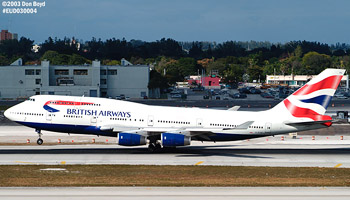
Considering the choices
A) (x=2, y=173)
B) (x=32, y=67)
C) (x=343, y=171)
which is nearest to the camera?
(x=2, y=173)

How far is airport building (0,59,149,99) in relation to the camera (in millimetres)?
140000

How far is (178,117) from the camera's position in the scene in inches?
1854

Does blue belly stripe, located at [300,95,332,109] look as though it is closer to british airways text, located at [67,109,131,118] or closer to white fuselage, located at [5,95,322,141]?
white fuselage, located at [5,95,322,141]

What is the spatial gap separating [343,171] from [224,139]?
12.2 m

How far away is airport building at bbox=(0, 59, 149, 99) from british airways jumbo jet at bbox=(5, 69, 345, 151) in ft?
298

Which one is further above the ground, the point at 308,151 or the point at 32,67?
the point at 32,67

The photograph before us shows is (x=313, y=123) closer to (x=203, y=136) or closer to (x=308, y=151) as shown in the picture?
(x=308, y=151)

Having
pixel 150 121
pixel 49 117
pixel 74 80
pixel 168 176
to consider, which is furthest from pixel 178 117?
pixel 74 80

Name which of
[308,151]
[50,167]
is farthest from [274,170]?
[50,167]

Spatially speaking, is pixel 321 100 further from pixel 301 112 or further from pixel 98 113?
pixel 98 113

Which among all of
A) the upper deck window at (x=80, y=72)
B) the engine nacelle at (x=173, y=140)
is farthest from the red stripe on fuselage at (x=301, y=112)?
the upper deck window at (x=80, y=72)

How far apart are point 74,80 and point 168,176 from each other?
115 m

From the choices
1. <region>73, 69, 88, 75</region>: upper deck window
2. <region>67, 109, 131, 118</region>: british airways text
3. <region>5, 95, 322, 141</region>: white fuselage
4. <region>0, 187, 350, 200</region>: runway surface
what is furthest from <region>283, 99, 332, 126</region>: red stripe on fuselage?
<region>73, 69, 88, 75</region>: upper deck window

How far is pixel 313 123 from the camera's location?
45562 millimetres
